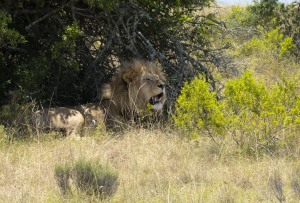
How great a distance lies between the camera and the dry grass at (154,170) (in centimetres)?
584

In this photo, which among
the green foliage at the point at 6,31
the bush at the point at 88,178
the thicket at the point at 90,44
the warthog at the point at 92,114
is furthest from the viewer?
the thicket at the point at 90,44

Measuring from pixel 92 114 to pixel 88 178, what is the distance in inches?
139

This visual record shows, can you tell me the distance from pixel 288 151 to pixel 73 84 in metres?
4.42

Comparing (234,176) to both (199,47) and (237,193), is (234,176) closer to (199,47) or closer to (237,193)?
(237,193)

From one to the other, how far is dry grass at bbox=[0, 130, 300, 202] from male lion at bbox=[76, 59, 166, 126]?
676 millimetres

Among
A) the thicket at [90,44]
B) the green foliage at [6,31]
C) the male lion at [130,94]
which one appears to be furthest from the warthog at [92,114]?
the green foliage at [6,31]

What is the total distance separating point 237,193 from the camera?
19.5ft

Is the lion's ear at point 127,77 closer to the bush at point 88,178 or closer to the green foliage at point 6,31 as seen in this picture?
the green foliage at point 6,31

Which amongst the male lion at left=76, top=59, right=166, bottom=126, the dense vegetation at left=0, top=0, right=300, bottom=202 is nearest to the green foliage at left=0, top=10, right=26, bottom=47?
the dense vegetation at left=0, top=0, right=300, bottom=202

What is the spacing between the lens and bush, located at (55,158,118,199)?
5.77 metres

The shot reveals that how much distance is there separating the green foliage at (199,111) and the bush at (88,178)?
2193 millimetres

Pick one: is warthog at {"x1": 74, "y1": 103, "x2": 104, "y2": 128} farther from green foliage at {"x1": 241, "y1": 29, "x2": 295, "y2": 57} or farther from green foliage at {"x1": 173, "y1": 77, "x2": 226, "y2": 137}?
green foliage at {"x1": 241, "y1": 29, "x2": 295, "y2": 57}

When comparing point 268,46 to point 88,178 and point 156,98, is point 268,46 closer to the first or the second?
point 156,98

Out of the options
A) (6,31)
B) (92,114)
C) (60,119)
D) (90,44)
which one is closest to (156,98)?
(92,114)
